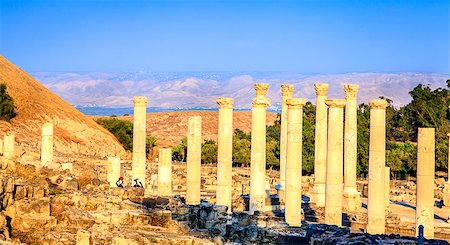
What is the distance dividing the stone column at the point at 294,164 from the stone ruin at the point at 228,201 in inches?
1.5

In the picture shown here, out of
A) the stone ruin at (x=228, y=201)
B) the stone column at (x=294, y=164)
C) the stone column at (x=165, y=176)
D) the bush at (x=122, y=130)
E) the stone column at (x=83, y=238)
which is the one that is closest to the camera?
the stone column at (x=83, y=238)

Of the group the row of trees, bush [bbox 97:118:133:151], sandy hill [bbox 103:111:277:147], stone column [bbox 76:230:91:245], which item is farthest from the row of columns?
sandy hill [bbox 103:111:277:147]

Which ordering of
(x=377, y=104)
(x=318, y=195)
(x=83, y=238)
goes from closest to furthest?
(x=83, y=238)
(x=377, y=104)
(x=318, y=195)

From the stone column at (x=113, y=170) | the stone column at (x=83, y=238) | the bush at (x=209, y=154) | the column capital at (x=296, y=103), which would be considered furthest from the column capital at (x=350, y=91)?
the bush at (x=209, y=154)

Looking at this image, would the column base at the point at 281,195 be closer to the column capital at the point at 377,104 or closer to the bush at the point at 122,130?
the column capital at the point at 377,104

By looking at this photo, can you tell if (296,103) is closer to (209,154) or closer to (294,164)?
(294,164)

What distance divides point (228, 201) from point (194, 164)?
2.14 meters

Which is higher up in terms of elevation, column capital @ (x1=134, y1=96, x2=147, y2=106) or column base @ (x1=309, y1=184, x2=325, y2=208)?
column capital @ (x1=134, y1=96, x2=147, y2=106)

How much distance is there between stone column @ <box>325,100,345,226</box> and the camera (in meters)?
35.3

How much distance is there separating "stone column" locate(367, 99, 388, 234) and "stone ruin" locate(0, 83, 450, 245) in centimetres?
3

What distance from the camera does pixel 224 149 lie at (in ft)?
127

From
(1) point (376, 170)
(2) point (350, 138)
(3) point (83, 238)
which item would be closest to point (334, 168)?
(1) point (376, 170)

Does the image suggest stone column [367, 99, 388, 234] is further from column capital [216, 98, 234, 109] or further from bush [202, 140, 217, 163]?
bush [202, 140, 217, 163]

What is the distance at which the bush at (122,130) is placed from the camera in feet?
338
